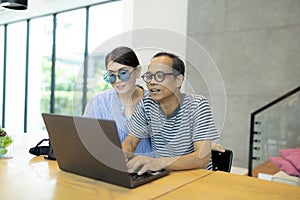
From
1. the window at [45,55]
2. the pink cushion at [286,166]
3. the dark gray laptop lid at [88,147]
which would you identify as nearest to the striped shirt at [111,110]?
the dark gray laptop lid at [88,147]

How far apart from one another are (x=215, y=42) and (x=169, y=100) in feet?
9.38

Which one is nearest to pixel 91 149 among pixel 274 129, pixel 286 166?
pixel 286 166

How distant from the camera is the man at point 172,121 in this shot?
48.4 inches

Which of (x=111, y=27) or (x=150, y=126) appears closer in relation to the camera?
(x=150, y=126)

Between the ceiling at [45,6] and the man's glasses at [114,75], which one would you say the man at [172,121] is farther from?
the ceiling at [45,6]

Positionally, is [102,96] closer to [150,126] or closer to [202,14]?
[150,126]

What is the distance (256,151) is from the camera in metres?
3.30

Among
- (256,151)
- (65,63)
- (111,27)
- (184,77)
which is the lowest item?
(256,151)

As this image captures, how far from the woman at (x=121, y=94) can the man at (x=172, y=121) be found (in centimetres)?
5

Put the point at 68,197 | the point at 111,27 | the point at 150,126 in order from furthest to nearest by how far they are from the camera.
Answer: the point at 111,27 < the point at 150,126 < the point at 68,197

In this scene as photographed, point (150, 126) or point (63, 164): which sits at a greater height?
point (150, 126)

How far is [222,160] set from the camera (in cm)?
151

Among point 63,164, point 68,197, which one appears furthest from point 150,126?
point 68,197

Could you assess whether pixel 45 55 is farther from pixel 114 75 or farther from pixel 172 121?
pixel 172 121
